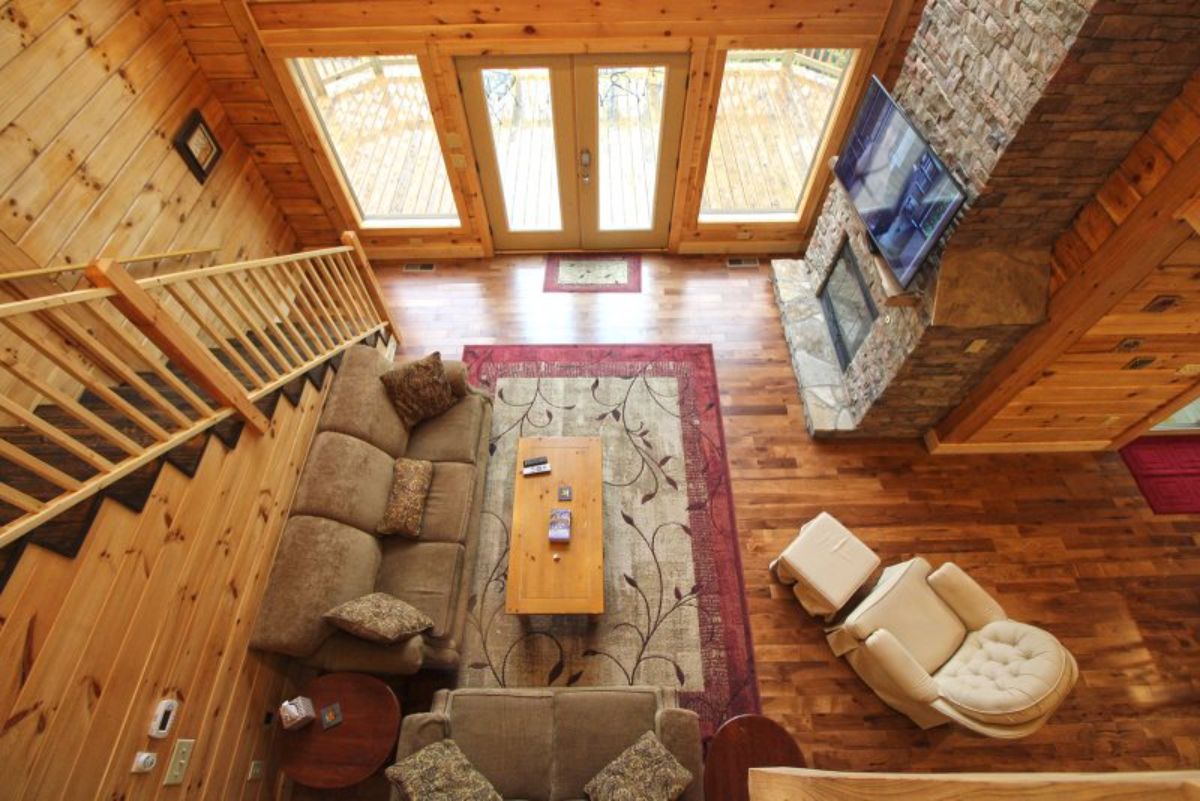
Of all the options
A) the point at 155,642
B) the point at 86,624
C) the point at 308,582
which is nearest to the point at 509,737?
the point at 308,582

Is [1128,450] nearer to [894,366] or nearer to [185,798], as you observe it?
[894,366]

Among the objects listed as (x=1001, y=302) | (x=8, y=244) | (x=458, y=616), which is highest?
(x=8, y=244)

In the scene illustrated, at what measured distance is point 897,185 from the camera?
336 cm

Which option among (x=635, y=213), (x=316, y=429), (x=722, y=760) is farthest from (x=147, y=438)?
(x=635, y=213)

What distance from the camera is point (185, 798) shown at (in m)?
2.49

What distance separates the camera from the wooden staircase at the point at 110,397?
1999mm

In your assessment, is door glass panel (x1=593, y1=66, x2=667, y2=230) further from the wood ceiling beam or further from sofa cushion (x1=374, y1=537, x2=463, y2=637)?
sofa cushion (x1=374, y1=537, x2=463, y2=637)

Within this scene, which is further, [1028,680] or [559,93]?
[559,93]

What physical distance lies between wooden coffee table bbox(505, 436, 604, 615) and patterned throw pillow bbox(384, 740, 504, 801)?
79cm

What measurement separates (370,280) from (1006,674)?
4897 mm

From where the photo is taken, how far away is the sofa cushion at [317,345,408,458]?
361cm

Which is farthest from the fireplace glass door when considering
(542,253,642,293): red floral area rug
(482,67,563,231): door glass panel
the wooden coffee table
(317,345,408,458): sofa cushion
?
(317,345,408,458): sofa cushion

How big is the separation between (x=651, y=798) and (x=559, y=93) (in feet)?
15.2

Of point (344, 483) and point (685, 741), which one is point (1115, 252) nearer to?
point (685, 741)
